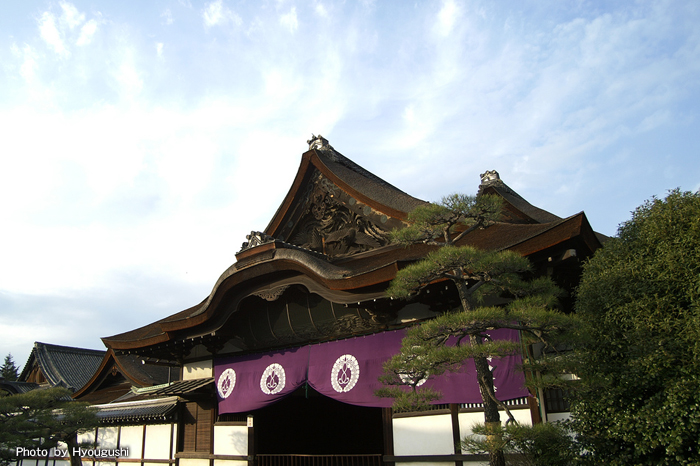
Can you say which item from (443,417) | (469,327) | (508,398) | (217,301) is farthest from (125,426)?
(469,327)

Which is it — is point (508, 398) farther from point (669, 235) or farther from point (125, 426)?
point (125, 426)

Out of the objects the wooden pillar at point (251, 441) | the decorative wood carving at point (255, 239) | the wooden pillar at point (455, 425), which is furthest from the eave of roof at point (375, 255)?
the wooden pillar at point (455, 425)

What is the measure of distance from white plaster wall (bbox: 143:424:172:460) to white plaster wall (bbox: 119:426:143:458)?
351mm

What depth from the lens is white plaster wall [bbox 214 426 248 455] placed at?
11.0 meters

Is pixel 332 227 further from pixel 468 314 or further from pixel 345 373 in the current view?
pixel 468 314

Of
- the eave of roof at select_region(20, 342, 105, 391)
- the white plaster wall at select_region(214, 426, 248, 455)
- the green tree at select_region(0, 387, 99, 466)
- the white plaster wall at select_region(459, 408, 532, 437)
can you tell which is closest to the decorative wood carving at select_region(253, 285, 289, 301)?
the white plaster wall at select_region(214, 426, 248, 455)

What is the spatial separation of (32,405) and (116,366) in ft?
14.2

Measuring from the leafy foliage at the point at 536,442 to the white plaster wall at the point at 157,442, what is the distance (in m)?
9.52

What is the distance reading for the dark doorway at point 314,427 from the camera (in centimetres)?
1161

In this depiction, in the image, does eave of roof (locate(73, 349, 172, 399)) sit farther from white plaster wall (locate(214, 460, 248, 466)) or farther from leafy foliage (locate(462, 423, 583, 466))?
leafy foliage (locate(462, 423, 583, 466))

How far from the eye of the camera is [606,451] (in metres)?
5.22

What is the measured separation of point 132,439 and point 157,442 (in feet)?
4.14

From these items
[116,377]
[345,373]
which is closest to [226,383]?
[345,373]

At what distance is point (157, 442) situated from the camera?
42.2 feet
